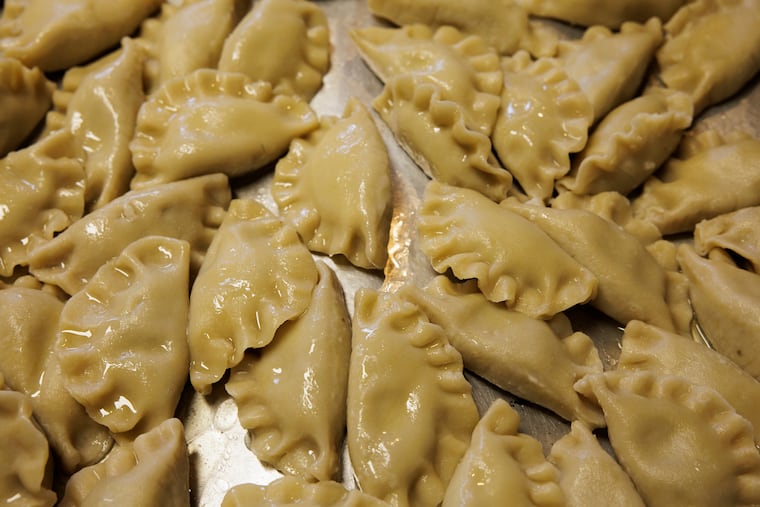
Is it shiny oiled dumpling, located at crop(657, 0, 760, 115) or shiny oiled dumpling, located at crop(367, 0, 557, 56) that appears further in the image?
shiny oiled dumpling, located at crop(367, 0, 557, 56)

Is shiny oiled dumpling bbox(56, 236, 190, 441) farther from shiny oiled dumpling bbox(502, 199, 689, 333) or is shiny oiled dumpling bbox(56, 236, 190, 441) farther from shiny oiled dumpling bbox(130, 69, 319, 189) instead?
shiny oiled dumpling bbox(502, 199, 689, 333)

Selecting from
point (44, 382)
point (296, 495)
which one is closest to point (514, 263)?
point (296, 495)

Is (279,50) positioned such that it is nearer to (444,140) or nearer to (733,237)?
(444,140)

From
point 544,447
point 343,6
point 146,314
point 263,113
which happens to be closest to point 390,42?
point 343,6

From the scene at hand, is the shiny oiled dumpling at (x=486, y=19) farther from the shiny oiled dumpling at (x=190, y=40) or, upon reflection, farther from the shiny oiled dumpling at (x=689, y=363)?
the shiny oiled dumpling at (x=689, y=363)

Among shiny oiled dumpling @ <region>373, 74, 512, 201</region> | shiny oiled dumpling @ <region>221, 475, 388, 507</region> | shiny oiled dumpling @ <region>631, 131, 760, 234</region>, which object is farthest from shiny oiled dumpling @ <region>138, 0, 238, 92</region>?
shiny oiled dumpling @ <region>631, 131, 760, 234</region>

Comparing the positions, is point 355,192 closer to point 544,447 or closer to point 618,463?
point 544,447
